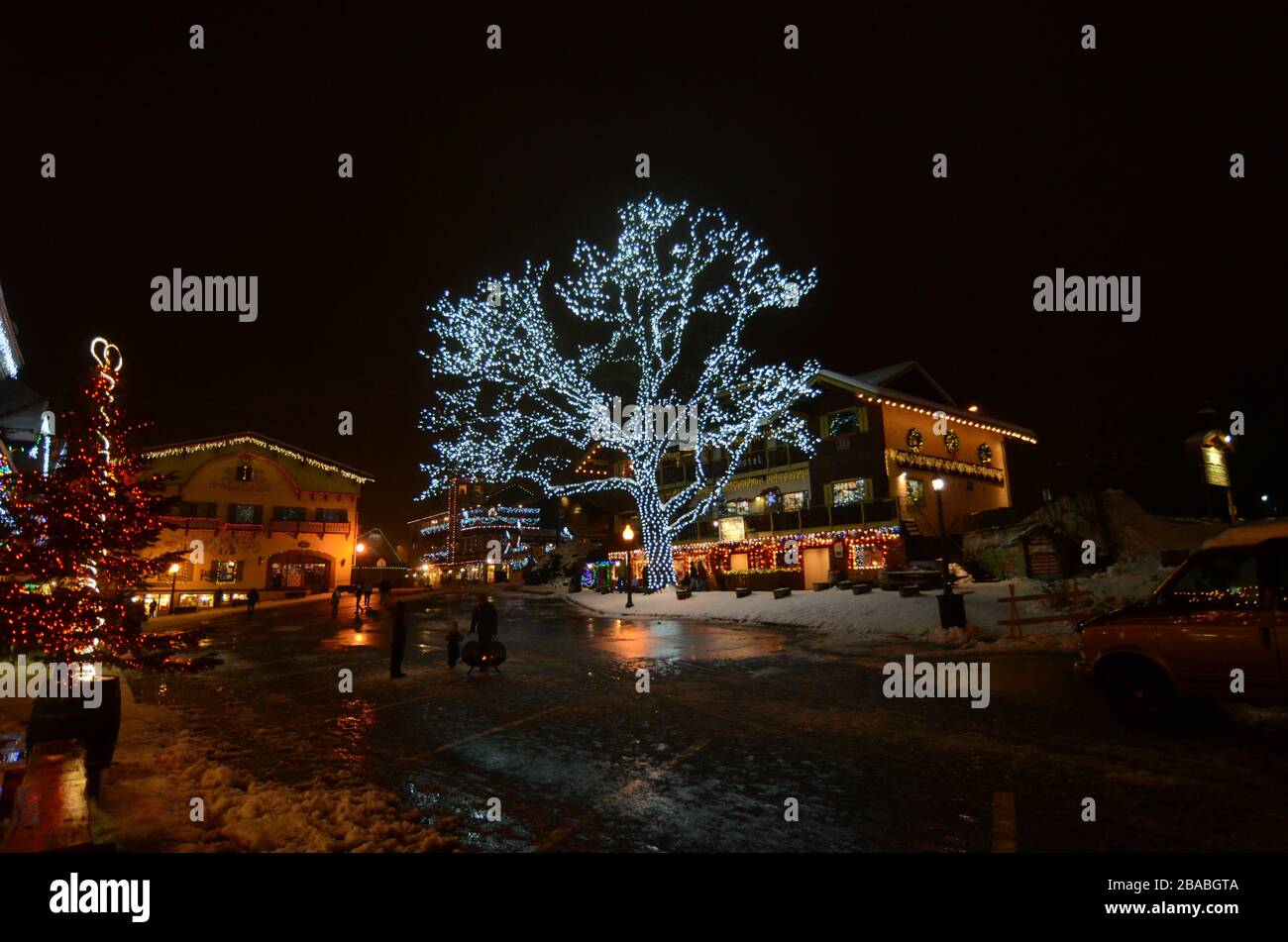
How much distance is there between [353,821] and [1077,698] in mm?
8740

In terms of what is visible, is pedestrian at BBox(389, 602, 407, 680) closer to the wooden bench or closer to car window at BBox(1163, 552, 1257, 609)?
the wooden bench

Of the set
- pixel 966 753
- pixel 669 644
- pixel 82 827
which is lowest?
pixel 669 644

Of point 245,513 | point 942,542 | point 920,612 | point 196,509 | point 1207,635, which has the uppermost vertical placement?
point 196,509

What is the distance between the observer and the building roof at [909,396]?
3167 cm

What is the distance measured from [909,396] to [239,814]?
3303 centimetres

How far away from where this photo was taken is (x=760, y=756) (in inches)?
261

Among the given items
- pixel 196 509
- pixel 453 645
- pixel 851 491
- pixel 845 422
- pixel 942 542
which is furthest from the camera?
pixel 196 509

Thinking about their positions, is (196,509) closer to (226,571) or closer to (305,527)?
(226,571)

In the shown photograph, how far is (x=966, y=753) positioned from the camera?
6.39m

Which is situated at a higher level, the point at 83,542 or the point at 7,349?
the point at 7,349

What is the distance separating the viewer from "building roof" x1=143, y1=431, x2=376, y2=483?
43.5m

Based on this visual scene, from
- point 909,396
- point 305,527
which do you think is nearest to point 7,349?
point 909,396
